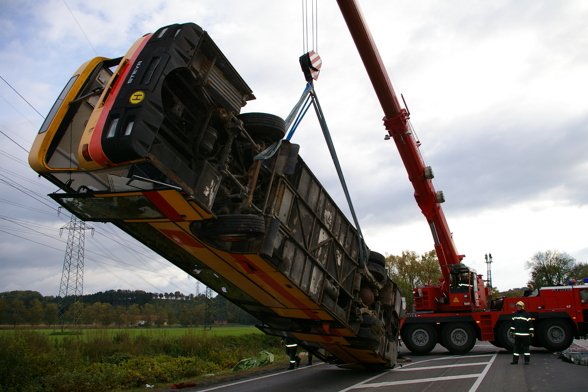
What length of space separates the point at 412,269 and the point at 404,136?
29.2 m

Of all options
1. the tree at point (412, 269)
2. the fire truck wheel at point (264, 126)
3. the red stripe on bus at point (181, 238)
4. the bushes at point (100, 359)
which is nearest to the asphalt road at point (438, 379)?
the bushes at point (100, 359)

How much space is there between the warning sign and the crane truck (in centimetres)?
798

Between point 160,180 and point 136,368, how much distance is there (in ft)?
26.8

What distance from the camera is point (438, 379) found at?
8297mm

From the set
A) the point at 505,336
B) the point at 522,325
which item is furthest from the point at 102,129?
the point at 505,336

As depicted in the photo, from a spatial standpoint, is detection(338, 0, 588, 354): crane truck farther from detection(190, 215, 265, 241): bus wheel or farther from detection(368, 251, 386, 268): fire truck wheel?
detection(190, 215, 265, 241): bus wheel

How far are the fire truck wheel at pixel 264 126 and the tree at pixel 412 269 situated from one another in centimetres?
3509

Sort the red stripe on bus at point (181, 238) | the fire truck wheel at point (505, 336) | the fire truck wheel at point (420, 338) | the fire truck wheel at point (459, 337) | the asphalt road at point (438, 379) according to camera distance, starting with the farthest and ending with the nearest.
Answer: the fire truck wheel at point (420, 338) < the fire truck wheel at point (459, 337) < the fire truck wheel at point (505, 336) < the asphalt road at point (438, 379) < the red stripe on bus at point (181, 238)

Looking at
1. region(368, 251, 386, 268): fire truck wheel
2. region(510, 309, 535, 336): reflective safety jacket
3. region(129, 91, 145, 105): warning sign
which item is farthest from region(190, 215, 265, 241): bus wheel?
region(510, 309, 535, 336): reflective safety jacket

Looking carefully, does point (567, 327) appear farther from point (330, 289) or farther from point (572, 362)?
point (330, 289)

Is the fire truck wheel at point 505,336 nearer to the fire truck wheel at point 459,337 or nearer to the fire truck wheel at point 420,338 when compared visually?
the fire truck wheel at point 459,337

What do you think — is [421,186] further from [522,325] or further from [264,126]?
[264,126]

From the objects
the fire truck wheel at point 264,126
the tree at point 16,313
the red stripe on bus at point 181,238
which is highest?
the fire truck wheel at point 264,126

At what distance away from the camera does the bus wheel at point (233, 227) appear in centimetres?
519
